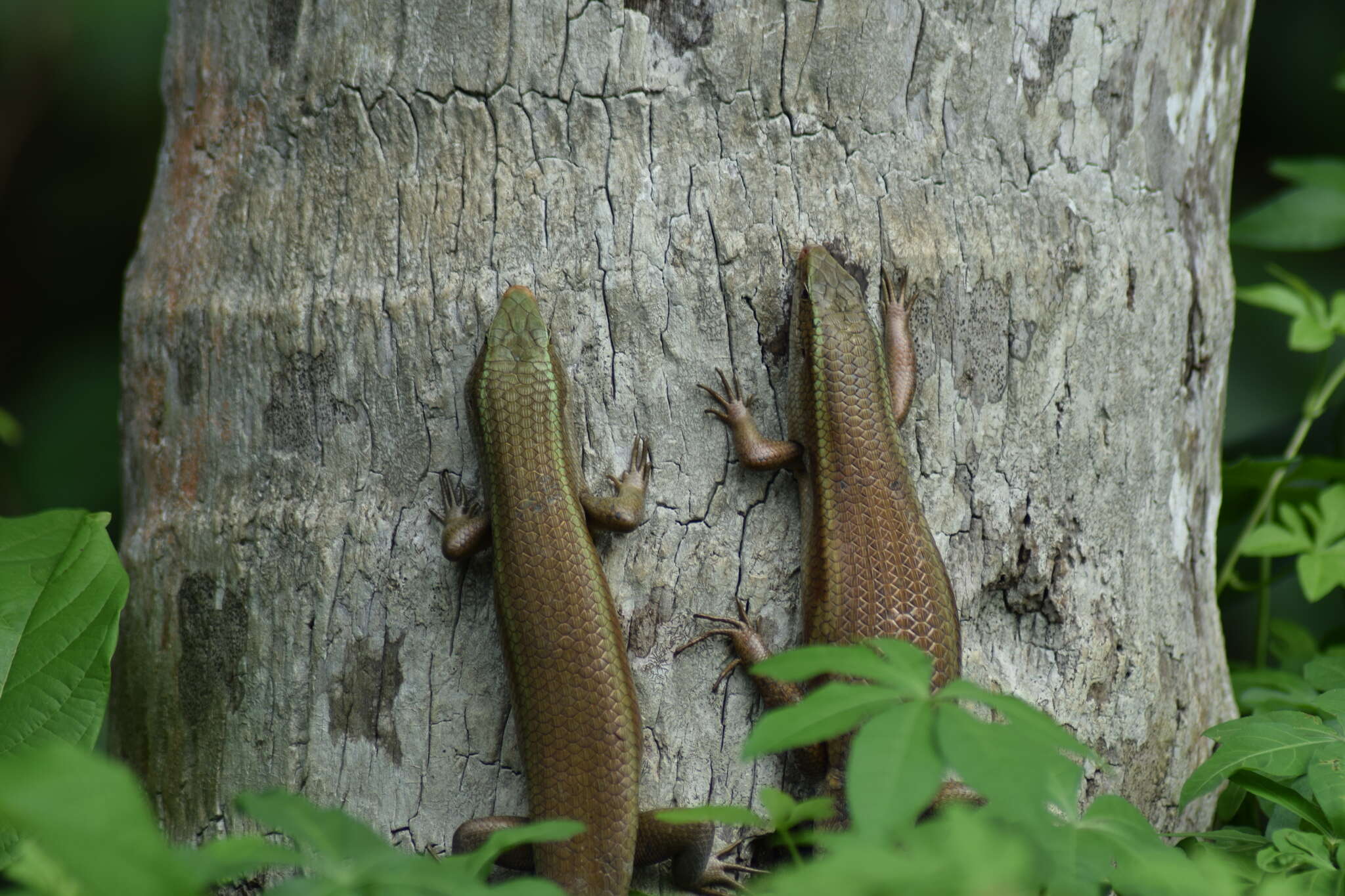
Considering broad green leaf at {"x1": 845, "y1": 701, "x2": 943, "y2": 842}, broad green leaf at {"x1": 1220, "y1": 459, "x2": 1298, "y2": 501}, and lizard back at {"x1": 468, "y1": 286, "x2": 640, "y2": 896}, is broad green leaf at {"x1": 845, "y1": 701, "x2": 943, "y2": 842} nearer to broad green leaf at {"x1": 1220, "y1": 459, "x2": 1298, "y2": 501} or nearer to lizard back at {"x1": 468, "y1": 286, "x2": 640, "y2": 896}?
lizard back at {"x1": 468, "y1": 286, "x2": 640, "y2": 896}

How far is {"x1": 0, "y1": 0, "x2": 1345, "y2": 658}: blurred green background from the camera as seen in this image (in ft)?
15.8

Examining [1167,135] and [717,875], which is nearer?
[717,875]

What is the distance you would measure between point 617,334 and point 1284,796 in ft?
5.69

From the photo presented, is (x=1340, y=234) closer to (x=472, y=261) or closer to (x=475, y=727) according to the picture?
(x=472, y=261)

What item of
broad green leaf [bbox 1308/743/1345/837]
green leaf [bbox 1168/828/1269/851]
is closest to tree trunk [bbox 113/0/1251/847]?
green leaf [bbox 1168/828/1269/851]

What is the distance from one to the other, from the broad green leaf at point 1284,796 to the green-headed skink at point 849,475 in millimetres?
648

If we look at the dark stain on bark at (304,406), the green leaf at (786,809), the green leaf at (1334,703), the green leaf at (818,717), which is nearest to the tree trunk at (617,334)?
the dark stain on bark at (304,406)

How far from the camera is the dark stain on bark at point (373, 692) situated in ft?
7.73

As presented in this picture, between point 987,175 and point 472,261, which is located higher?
point 987,175

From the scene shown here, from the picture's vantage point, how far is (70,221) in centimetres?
575

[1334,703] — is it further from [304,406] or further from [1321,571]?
[304,406]

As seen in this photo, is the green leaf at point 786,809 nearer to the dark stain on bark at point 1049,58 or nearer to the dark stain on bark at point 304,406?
the dark stain on bark at point 304,406

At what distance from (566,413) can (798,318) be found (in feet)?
1.92

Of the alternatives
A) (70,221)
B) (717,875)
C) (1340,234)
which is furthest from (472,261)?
(70,221)
